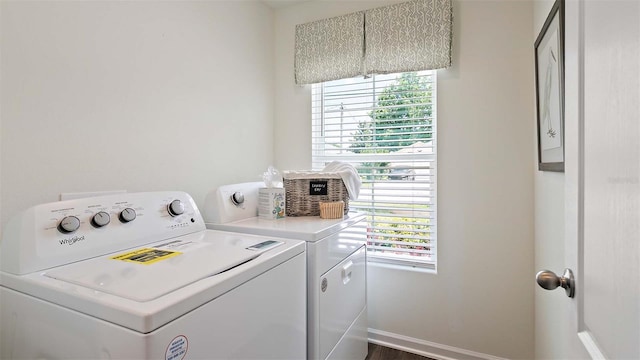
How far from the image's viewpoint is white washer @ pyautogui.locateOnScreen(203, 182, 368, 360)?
129 centimetres

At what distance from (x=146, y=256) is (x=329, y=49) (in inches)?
72.3

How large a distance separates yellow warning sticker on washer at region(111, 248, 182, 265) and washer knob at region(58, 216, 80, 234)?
0.15 meters

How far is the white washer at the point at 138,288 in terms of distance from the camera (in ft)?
2.12

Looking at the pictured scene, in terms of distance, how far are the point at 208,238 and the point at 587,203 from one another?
120 cm

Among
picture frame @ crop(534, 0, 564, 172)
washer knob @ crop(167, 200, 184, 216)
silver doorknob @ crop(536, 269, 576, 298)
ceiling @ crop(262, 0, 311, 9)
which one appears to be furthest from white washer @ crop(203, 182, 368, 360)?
ceiling @ crop(262, 0, 311, 9)

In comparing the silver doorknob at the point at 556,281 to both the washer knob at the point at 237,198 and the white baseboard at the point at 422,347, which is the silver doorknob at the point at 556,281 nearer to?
the washer knob at the point at 237,198

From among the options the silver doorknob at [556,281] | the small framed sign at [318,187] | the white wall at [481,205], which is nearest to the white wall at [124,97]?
the small framed sign at [318,187]

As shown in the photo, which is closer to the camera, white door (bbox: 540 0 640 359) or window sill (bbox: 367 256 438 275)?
white door (bbox: 540 0 640 359)

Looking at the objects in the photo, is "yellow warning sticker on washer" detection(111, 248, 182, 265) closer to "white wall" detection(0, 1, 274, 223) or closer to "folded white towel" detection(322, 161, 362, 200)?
"white wall" detection(0, 1, 274, 223)

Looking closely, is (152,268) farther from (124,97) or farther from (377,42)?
(377,42)

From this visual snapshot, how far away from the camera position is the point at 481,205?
1873 mm

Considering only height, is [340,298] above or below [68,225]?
below

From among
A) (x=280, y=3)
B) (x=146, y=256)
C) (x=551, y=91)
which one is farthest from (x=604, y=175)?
(x=280, y=3)

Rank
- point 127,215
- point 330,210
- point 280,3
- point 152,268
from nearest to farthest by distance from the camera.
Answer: point 152,268, point 127,215, point 330,210, point 280,3
